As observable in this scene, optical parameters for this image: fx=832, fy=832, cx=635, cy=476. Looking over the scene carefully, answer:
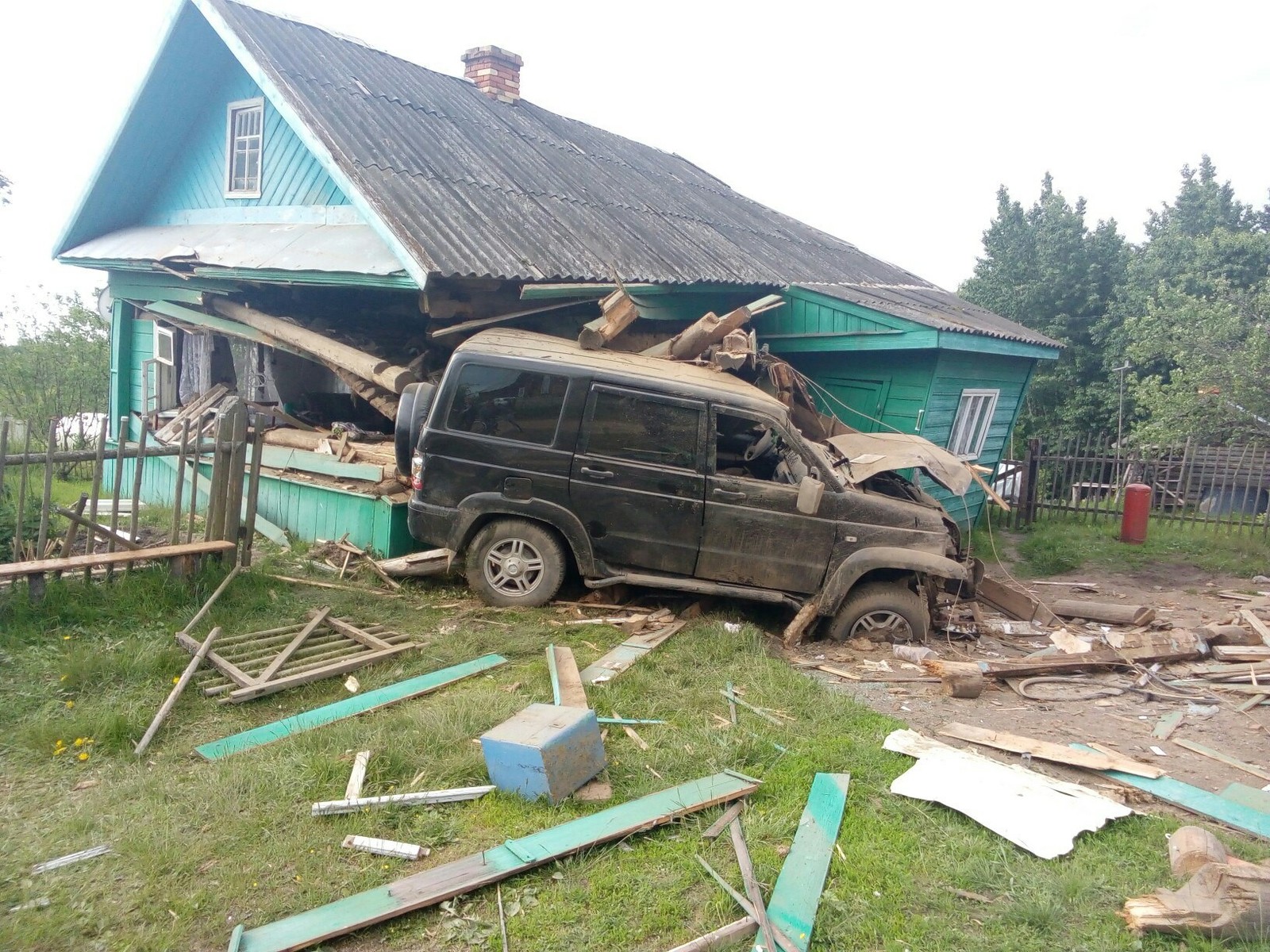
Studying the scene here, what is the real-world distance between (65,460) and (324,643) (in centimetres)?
227

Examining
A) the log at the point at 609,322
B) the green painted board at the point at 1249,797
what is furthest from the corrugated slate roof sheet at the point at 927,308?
the green painted board at the point at 1249,797

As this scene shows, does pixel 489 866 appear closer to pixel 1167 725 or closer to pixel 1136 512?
pixel 1167 725

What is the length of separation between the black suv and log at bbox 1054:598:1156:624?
228 cm

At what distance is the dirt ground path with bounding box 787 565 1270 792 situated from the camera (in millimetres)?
4695

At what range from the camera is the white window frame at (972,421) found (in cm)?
1148

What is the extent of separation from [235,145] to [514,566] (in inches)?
293

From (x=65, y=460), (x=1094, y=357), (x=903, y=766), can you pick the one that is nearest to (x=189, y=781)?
(x=65, y=460)

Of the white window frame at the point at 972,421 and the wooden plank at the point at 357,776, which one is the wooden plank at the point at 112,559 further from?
the white window frame at the point at 972,421

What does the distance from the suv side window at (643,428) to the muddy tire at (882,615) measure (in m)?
1.68

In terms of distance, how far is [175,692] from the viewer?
4551 millimetres

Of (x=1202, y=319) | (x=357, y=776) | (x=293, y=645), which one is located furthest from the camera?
(x=1202, y=319)

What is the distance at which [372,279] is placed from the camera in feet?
24.9

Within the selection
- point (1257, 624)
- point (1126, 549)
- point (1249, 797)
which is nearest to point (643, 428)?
Answer: point (1249, 797)

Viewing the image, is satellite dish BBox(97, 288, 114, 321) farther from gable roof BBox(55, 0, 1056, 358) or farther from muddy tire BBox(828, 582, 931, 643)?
muddy tire BBox(828, 582, 931, 643)
